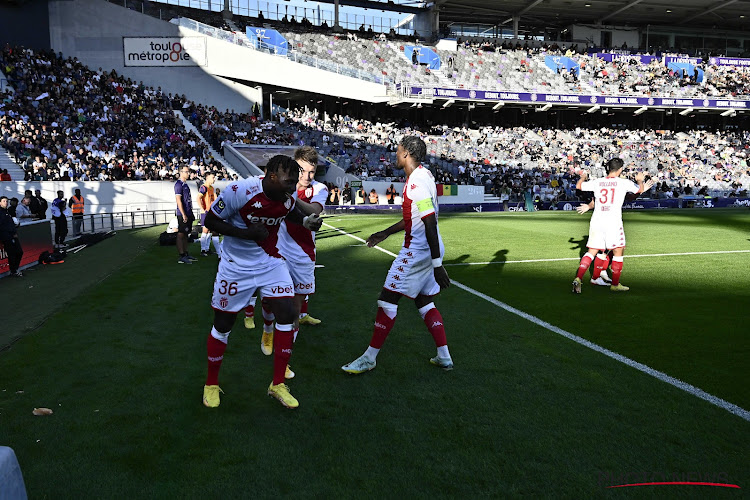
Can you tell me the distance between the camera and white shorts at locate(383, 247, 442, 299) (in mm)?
5113

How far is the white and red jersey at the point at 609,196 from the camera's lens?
27.8 feet

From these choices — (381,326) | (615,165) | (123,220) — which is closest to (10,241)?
(381,326)

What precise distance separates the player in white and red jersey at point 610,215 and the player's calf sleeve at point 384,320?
460 cm

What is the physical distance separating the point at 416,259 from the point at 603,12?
62342 mm

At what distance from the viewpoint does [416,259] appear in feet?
16.8

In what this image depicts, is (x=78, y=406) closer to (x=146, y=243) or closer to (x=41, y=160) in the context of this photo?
(x=146, y=243)

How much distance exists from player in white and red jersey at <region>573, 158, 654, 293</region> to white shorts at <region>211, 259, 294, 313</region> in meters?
5.77

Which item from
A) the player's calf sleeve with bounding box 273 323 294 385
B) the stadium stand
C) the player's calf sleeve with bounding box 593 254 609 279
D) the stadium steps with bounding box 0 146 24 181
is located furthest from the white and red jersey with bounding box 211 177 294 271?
the stadium steps with bounding box 0 146 24 181

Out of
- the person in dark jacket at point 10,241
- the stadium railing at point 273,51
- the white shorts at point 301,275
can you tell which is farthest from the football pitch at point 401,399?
the stadium railing at point 273,51

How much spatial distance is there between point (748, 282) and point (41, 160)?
27.6m

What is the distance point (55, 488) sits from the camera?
3293 mm

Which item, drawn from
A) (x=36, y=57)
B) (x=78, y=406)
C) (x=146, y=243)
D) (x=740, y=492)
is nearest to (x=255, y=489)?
(x=78, y=406)

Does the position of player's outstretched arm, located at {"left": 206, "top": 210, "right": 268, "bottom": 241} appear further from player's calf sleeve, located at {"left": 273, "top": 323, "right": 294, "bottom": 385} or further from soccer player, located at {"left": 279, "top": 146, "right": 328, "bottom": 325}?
soccer player, located at {"left": 279, "top": 146, "right": 328, "bottom": 325}

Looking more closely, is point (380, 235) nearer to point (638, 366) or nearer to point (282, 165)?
point (282, 165)
